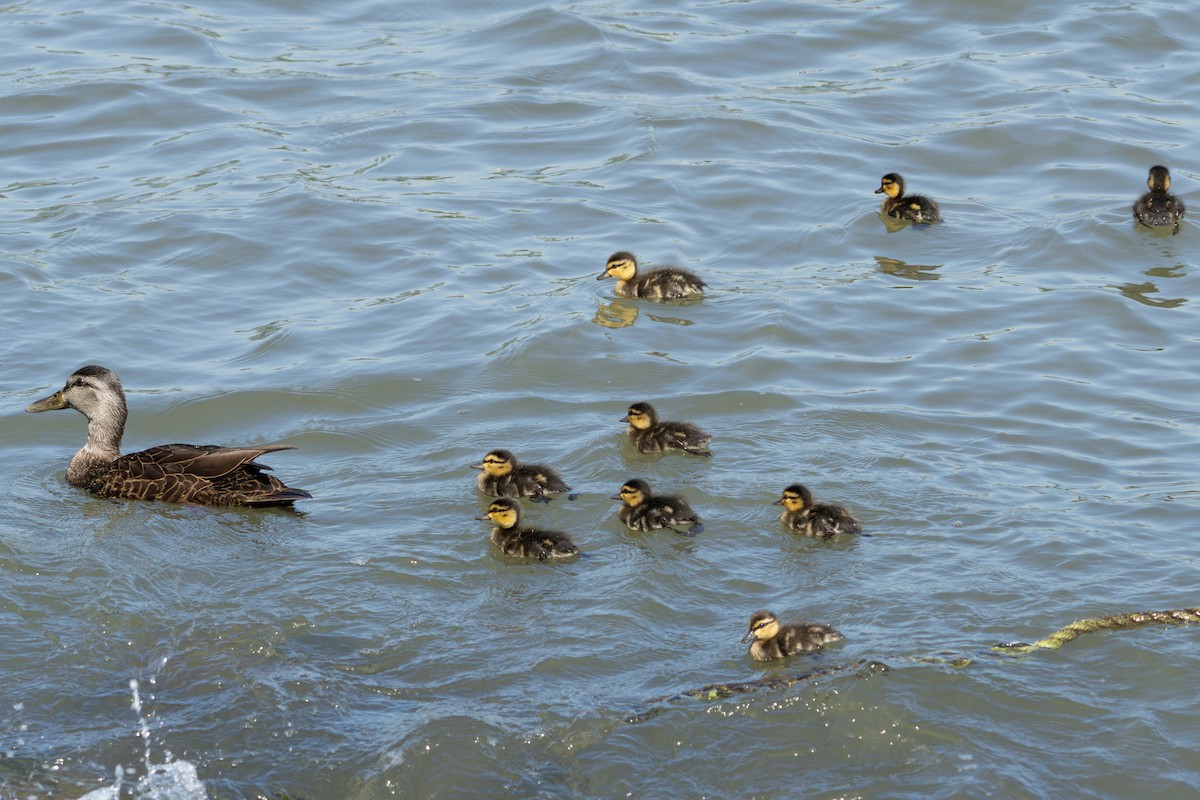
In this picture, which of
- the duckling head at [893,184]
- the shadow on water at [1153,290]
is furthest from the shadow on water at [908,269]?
A: the shadow on water at [1153,290]

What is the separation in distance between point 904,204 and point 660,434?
4.15m

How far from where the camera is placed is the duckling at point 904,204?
11.4 m

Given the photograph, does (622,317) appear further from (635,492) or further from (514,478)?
(635,492)

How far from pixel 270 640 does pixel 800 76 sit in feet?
32.6

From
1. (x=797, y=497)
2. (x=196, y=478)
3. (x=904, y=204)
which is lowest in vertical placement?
(x=196, y=478)

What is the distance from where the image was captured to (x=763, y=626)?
6.09 metres

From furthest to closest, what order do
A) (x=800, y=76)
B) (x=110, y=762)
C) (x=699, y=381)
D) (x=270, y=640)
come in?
1. (x=800, y=76)
2. (x=699, y=381)
3. (x=270, y=640)
4. (x=110, y=762)

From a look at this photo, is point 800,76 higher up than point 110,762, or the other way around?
point 800,76

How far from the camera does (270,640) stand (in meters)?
6.29

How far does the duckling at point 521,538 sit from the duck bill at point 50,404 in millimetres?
2671

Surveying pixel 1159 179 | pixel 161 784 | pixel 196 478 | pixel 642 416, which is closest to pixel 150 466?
pixel 196 478

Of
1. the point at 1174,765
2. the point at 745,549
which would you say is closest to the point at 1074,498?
the point at 745,549

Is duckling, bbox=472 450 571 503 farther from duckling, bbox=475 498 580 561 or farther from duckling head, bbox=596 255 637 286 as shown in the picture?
duckling head, bbox=596 255 637 286

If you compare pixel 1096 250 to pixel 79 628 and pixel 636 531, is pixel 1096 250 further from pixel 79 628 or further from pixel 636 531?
pixel 79 628
